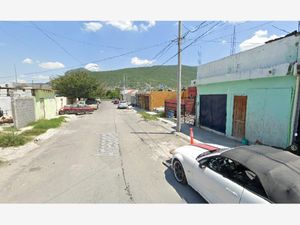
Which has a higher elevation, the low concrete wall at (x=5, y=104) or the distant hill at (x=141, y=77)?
the distant hill at (x=141, y=77)

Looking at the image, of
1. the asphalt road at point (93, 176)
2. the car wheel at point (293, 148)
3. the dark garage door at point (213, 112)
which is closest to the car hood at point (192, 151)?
the asphalt road at point (93, 176)

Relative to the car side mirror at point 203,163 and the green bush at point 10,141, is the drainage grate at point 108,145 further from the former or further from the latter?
the car side mirror at point 203,163

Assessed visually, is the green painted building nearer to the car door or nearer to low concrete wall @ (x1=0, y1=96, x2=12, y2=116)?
low concrete wall @ (x1=0, y1=96, x2=12, y2=116)

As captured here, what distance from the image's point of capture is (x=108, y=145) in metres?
8.92

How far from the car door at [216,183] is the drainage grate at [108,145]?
4.33m

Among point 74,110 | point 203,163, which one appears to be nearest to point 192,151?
point 203,163

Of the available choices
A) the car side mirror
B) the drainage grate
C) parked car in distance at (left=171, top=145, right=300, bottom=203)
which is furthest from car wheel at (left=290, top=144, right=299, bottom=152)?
the drainage grate

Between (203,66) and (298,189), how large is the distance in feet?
37.8

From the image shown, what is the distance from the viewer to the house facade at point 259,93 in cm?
674

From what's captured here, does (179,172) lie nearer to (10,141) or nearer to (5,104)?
(10,141)

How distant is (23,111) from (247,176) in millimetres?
15536

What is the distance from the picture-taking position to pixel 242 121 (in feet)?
29.8

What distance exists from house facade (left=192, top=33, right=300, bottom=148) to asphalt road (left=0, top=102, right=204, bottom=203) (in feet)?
11.8
